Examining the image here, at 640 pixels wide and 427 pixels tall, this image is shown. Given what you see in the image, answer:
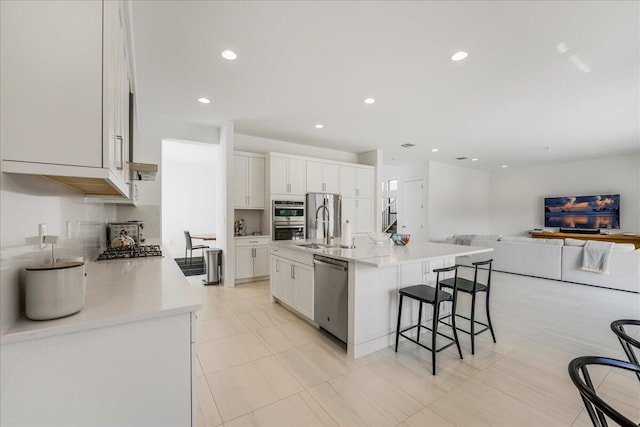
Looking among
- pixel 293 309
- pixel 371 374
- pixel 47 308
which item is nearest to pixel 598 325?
pixel 371 374

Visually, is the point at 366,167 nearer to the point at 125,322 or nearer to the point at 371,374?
the point at 371,374

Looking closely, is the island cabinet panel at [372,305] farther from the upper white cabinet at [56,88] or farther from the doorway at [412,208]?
the doorway at [412,208]

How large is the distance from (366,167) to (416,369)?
15.8 feet

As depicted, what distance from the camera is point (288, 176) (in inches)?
205

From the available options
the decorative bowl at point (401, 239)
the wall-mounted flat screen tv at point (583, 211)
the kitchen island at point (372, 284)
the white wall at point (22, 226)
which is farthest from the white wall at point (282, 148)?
the wall-mounted flat screen tv at point (583, 211)

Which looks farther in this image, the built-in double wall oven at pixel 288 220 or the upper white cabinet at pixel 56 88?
the built-in double wall oven at pixel 288 220

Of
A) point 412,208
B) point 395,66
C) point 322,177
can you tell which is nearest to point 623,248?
point 412,208

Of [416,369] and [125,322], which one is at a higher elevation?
[125,322]

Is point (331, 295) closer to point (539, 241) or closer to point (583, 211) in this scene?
point (539, 241)

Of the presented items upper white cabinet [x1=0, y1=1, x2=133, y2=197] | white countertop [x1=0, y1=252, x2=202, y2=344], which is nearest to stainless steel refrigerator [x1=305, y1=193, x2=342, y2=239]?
white countertop [x1=0, y1=252, x2=202, y2=344]

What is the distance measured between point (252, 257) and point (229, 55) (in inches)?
130

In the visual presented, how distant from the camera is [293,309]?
3.35 m

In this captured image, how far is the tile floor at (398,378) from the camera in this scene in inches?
66.4

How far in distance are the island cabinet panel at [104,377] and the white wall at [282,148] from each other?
448 centimetres
